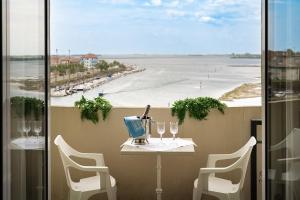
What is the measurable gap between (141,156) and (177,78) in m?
0.92

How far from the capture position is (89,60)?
15.2 ft

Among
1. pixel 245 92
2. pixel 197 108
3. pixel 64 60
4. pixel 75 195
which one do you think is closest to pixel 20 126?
pixel 75 195

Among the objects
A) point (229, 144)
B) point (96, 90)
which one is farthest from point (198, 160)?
point (96, 90)

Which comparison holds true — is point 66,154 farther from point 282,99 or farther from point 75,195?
point 282,99

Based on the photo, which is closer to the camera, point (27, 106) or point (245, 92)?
point (27, 106)

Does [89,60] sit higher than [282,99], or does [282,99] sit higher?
[89,60]

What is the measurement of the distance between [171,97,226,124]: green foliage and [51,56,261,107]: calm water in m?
0.25

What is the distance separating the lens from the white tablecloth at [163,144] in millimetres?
3601

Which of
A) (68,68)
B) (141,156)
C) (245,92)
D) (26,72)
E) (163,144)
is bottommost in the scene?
(141,156)

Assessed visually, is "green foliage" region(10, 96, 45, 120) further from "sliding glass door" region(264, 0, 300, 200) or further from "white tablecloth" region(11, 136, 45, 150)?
"sliding glass door" region(264, 0, 300, 200)

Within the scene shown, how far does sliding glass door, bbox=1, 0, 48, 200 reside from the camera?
205cm

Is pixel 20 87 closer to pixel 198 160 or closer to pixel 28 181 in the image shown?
pixel 28 181

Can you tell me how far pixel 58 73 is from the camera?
4.50 metres

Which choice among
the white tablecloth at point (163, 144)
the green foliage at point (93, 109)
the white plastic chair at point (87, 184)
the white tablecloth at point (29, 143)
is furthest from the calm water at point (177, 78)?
the white tablecloth at point (29, 143)
